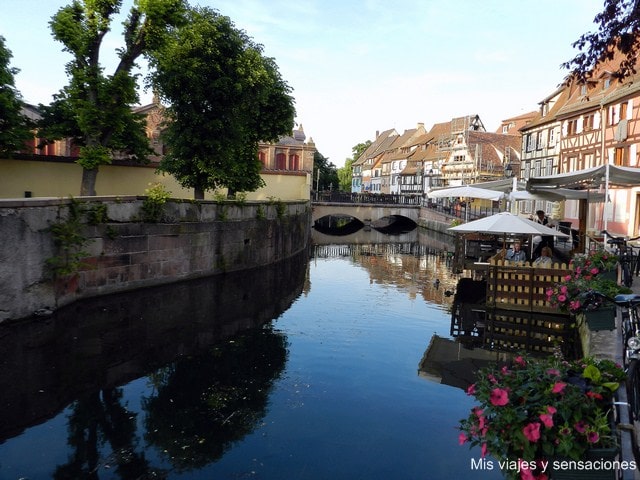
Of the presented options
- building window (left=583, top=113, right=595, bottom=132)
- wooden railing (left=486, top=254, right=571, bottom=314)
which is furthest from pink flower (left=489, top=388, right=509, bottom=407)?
building window (left=583, top=113, right=595, bottom=132)

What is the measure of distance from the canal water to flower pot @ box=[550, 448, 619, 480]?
2.51 metres

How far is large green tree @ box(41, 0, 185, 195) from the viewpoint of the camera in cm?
1789

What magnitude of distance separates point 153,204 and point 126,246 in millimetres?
1588

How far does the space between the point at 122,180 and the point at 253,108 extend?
23.6 ft

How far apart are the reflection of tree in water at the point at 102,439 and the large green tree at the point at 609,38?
8043 mm

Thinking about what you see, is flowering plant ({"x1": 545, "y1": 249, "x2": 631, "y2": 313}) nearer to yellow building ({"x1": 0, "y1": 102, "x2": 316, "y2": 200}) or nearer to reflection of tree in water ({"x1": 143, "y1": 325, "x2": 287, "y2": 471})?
reflection of tree in water ({"x1": 143, "y1": 325, "x2": 287, "y2": 471})

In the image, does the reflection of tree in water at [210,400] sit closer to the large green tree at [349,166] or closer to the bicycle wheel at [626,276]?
the bicycle wheel at [626,276]

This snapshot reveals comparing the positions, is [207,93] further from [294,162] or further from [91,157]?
[294,162]

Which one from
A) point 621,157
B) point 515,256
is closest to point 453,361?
point 515,256

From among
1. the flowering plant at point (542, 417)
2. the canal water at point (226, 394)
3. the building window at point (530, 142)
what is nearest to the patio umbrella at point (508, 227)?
the canal water at point (226, 394)

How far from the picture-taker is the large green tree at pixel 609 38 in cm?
741

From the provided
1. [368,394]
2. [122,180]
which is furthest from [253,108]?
[368,394]

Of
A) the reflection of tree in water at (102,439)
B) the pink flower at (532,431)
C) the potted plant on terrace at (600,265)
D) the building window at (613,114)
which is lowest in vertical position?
the reflection of tree in water at (102,439)

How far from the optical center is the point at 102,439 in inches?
233
